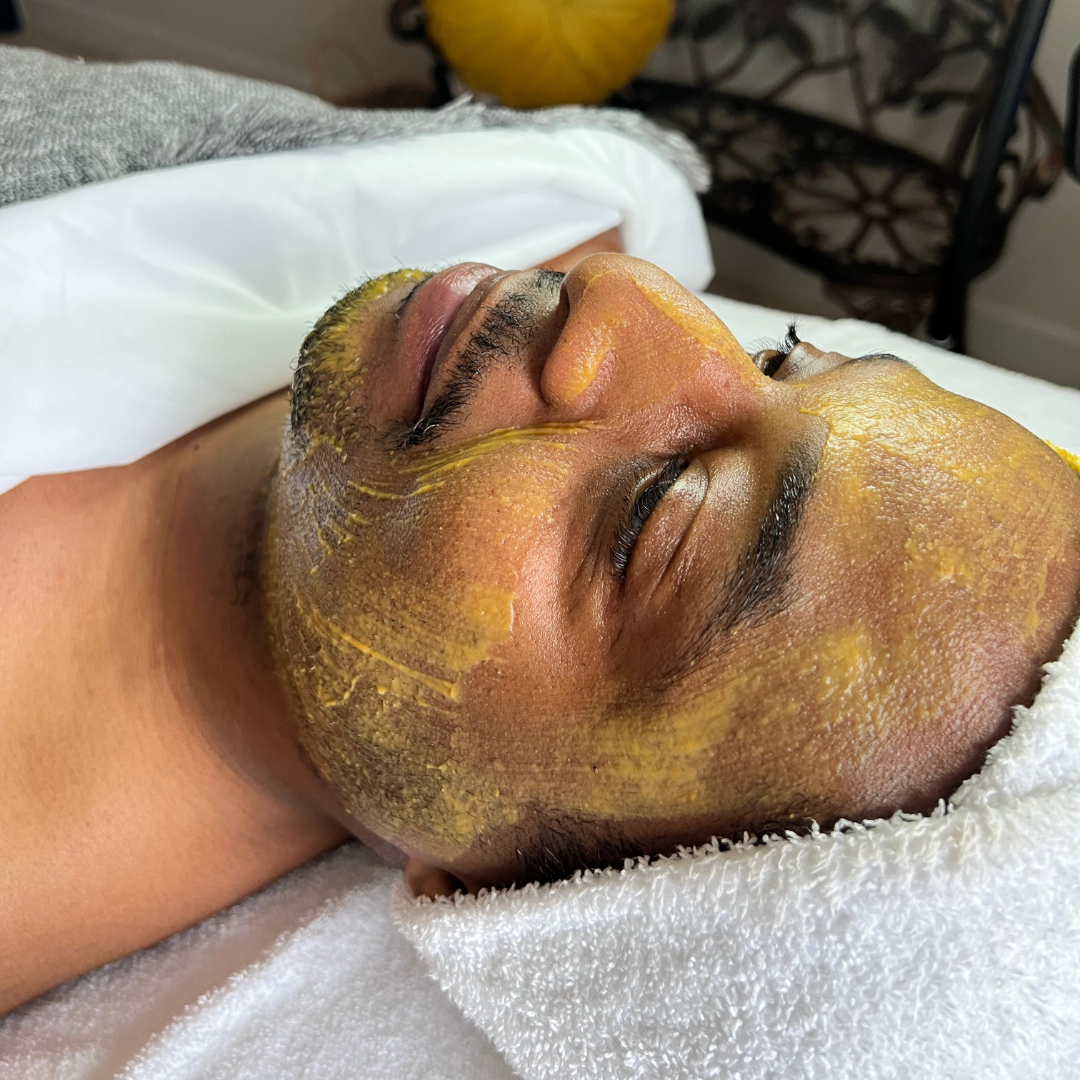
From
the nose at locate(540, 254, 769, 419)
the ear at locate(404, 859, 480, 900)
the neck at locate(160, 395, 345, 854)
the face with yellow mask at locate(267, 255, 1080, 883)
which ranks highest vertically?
the nose at locate(540, 254, 769, 419)

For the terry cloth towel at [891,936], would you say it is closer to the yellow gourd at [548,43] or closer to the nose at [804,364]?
the nose at [804,364]

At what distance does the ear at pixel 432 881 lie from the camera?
2.51ft

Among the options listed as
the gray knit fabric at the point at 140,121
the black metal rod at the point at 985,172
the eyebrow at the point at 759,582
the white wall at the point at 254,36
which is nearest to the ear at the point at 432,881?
the eyebrow at the point at 759,582

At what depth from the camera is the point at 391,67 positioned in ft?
10.4

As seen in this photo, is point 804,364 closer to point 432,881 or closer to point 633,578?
point 633,578

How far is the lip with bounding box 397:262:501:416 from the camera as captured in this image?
76 cm

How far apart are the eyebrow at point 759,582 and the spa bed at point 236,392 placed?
0.98 feet

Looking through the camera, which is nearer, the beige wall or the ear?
the ear

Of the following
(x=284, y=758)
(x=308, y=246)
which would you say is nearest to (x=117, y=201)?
(x=308, y=246)

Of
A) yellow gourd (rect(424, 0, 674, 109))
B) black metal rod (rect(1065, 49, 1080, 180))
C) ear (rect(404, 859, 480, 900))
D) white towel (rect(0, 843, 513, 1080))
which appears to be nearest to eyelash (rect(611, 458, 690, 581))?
ear (rect(404, 859, 480, 900))

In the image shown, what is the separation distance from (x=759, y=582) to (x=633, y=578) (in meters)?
0.09

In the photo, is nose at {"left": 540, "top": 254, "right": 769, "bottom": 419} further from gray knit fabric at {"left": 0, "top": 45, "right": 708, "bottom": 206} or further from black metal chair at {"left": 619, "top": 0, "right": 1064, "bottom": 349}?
black metal chair at {"left": 619, "top": 0, "right": 1064, "bottom": 349}

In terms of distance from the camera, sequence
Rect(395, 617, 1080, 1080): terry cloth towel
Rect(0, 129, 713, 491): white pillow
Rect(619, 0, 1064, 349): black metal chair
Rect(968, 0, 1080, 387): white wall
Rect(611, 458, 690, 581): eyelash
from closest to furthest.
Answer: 1. Rect(395, 617, 1080, 1080): terry cloth towel
2. Rect(611, 458, 690, 581): eyelash
3. Rect(0, 129, 713, 491): white pillow
4. Rect(619, 0, 1064, 349): black metal chair
5. Rect(968, 0, 1080, 387): white wall

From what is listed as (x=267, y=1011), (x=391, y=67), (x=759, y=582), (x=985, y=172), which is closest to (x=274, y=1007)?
(x=267, y=1011)
